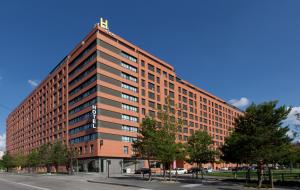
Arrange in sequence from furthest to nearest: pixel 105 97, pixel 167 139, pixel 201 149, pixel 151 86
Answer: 1. pixel 151 86
2. pixel 105 97
3. pixel 201 149
4. pixel 167 139

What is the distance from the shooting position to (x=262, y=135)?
27.1 metres

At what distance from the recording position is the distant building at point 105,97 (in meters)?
79.2

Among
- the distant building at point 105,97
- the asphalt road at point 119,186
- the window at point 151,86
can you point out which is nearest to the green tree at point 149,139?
the asphalt road at point 119,186

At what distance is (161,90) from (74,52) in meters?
27.1

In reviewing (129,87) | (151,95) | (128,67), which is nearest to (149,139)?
(129,87)

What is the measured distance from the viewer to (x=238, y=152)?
29094 millimetres

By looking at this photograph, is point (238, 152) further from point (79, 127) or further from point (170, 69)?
point (170, 69)

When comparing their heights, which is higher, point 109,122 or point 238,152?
point 109,122

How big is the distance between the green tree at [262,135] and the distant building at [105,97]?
36962 millimetres

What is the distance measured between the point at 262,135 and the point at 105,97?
55.9 meters

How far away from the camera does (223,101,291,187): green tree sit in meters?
27.2

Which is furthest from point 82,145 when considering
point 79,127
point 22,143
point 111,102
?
point 22,143

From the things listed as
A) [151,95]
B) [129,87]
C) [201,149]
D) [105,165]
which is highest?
[129,87]

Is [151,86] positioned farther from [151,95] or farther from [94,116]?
[94,116]
